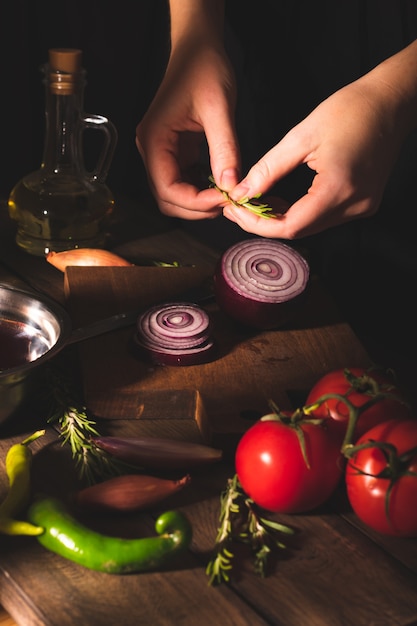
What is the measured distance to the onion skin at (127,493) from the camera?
112 cm

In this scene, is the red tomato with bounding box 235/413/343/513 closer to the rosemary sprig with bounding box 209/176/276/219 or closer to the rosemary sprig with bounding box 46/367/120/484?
the rosemary sprig with bounding box 46/367/120/484

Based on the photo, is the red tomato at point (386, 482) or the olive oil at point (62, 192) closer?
the red tomato at point (386, 482)

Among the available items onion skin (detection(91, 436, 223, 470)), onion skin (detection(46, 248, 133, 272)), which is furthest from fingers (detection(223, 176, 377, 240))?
onion skin (detection(91, 436, 223, 470))

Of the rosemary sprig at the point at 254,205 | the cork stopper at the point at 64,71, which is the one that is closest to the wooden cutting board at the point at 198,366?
the rosemary sprig at the point at 254,205

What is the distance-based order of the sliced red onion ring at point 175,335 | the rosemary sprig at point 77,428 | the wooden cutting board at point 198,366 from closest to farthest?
1. the rosemary sprig at point 77,428
2. the wooden cutting board at point 198,366
3. the sliced red onion ring at point 175,335

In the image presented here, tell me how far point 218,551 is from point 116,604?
0.44ft

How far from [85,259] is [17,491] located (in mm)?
836

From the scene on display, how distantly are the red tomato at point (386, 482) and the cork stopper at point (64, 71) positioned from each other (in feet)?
3.64

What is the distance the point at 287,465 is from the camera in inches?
43.2

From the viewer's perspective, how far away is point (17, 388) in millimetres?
1236

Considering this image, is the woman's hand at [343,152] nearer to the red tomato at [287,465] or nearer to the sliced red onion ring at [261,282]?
the sliced red onion ring at [261,282]

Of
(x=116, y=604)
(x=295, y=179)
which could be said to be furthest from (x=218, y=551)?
(x=295, y=179)

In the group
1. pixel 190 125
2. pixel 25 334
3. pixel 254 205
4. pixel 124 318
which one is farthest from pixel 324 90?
pixel 25 334

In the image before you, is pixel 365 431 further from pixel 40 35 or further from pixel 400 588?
pixel 40 35
